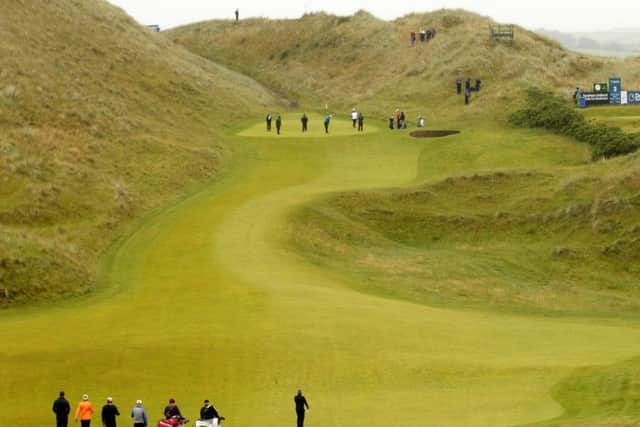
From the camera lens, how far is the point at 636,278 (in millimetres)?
59531

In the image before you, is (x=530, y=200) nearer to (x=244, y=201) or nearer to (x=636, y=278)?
(x=636, y=278)

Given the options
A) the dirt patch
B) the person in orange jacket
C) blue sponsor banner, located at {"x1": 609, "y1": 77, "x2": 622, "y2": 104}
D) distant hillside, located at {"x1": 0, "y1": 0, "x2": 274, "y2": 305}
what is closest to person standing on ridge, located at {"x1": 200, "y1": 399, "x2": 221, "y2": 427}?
the person in orange jacket

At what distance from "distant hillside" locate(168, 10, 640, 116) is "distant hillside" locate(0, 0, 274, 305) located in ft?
36.6

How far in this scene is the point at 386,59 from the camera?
409 feet

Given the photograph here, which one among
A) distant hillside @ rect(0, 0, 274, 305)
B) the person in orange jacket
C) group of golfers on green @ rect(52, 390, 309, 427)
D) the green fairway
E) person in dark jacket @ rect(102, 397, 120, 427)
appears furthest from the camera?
the green fairway

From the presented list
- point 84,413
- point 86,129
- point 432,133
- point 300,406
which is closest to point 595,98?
point 432,133

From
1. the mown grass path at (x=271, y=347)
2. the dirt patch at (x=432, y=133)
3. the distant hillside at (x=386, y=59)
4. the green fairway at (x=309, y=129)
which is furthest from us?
the distant hillside at (x=386, y=59)

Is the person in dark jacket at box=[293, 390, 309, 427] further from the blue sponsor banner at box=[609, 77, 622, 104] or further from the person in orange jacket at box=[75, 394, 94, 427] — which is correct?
the blue sponsor banner at box=[609, 77, 622, 104]

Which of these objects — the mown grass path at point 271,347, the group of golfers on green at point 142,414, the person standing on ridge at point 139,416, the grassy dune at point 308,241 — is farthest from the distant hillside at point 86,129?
the person standing on ridge at point 139,416

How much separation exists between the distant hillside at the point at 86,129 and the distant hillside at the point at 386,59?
1116cm

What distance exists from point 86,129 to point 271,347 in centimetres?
4504

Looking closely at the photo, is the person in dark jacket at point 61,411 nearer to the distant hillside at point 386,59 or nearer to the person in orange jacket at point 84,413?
the person in orange jacket at point 84,413

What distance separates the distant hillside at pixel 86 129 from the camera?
55.8m

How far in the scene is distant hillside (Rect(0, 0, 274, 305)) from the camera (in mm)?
55812
